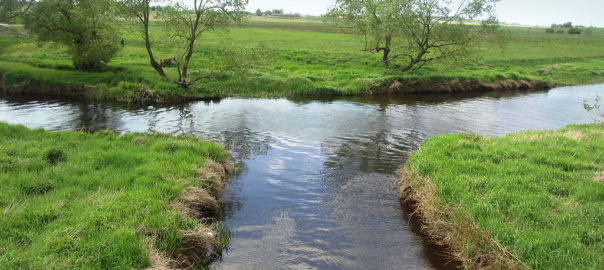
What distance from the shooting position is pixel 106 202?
8.92 metres

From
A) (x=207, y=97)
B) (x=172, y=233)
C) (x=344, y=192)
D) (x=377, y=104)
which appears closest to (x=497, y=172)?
(x=344, y=192)

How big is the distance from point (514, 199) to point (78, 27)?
31186 mm

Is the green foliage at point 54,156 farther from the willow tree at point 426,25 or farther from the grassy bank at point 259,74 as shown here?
the willow tree at point 426,25

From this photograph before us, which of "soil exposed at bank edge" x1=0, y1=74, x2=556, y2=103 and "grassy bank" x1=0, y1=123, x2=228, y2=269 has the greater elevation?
"soil exposed at bank edge" x1=0, y1=74, x2=556, y2=103

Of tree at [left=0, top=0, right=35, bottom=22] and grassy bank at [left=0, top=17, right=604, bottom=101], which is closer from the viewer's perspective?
tree at [left=0, top=0, right=35, bottom=22]

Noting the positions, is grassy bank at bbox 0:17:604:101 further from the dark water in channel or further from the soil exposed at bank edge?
the dark water in channel

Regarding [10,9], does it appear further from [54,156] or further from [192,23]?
[54,156]

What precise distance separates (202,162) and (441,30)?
27930 mm

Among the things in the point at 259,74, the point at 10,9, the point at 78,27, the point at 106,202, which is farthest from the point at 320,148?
the point at 10,9

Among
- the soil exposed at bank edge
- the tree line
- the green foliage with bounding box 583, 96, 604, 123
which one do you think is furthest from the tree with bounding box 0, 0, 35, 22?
the green foliage with bounding box 583, 96, 604, 123

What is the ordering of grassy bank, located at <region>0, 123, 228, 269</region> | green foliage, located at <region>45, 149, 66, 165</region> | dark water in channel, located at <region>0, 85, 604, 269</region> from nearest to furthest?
grassy bank, located at <region>0, 123, 228, 269</region> < dark water in channel, located at <region>0, 85, 604, 269</region> < green foliage, located at <region>45, 149, 66, 165</region>

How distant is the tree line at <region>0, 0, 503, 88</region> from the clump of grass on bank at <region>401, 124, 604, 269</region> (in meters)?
19.2

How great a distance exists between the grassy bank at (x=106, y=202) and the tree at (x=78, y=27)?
617 inches

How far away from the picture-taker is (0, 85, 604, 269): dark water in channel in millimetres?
9242
